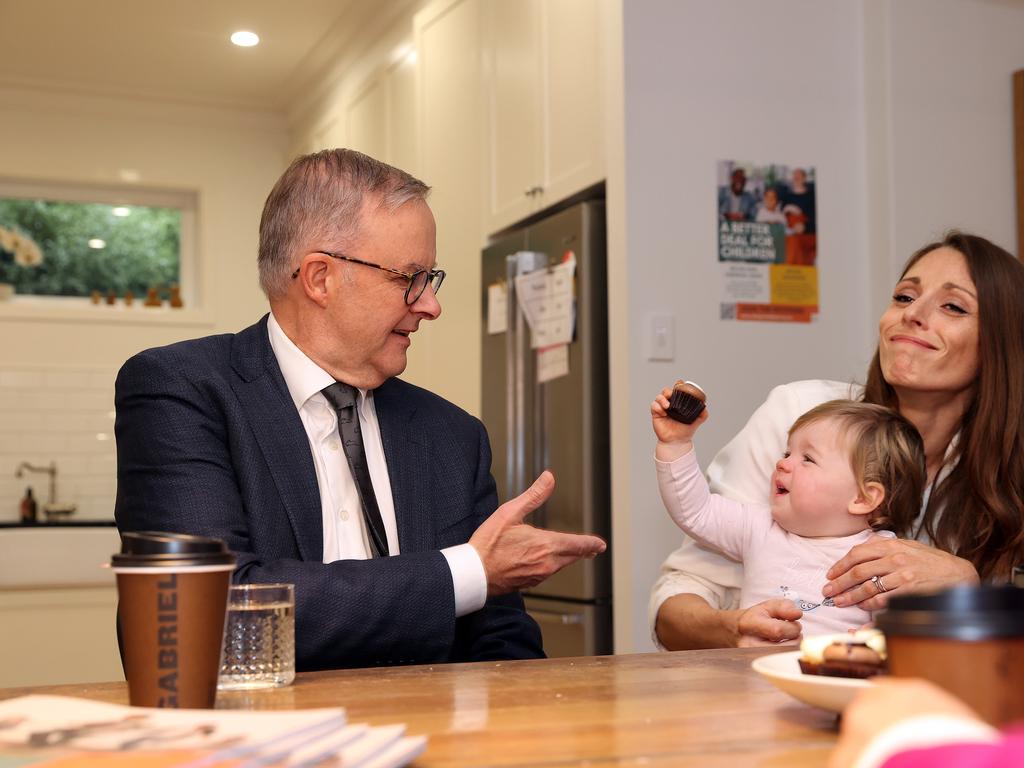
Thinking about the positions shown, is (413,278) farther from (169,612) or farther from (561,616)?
(561,616)

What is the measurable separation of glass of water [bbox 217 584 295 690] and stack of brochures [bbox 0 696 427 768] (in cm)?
26

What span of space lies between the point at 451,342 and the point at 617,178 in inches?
52.8

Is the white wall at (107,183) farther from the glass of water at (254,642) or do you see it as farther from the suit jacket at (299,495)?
the glass of water at (254,642)

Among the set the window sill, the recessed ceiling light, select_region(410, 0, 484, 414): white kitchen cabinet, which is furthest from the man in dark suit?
the window sill

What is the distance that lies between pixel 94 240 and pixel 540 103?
11.0 feet

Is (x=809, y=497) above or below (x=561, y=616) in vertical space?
above

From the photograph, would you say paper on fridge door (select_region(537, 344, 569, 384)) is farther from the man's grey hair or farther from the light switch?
the man's grey hair

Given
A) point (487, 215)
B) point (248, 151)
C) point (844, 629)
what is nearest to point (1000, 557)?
point (844, 629)

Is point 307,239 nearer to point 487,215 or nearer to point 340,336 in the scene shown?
point 340,336

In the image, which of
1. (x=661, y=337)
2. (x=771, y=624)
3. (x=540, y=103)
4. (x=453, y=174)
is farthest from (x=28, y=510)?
(x=771, y=624)

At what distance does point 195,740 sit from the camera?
0.72 metres

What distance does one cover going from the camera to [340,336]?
70.1 inches

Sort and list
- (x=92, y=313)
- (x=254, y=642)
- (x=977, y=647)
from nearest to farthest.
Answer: (x=977, y=647) → (x=254, y=642) → (x=92, y=313)

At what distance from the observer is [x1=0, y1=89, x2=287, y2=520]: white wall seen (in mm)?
5629
